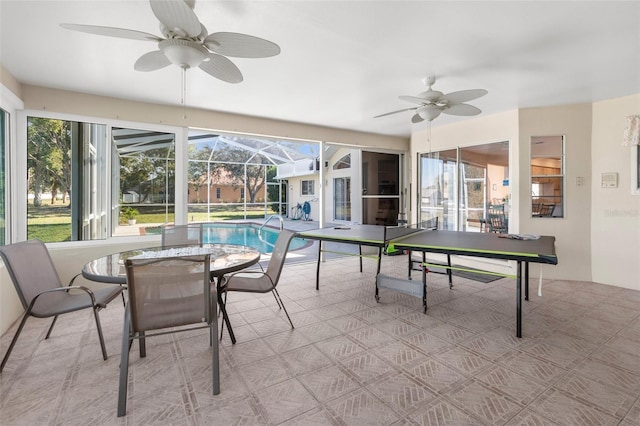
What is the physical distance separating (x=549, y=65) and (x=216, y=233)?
987 cm

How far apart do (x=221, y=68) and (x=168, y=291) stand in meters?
1.73

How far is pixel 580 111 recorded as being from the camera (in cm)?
473

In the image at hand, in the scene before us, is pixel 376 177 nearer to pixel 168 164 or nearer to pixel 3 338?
pixel 168 164

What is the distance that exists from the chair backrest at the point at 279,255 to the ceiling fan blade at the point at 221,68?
1.48 m

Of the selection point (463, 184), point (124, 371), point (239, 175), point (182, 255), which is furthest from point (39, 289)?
point (239, 175)

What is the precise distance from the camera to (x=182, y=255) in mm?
2781

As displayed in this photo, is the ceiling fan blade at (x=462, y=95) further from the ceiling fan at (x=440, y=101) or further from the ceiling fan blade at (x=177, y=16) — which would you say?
the ceiling fan blade at (x=177, y=16)

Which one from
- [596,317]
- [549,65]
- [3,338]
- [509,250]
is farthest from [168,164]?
[596,317]

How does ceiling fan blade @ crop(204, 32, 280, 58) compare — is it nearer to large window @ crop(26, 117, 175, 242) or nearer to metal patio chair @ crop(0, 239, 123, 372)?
metal patio chair @ crop(0, 239, 123, 372)

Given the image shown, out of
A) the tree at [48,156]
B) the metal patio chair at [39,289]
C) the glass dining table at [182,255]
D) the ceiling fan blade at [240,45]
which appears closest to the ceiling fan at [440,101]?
the ceiling fan blade at [240,45]

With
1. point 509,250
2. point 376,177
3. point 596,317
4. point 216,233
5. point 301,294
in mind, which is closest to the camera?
point 509,250

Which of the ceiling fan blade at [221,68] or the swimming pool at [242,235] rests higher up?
the ceiling fan blade at [221,68]

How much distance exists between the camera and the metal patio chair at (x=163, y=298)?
1868 millimetres

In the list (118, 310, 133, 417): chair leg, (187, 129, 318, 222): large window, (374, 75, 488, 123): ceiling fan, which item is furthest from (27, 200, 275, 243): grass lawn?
(187, 129, 318, 222): large window
